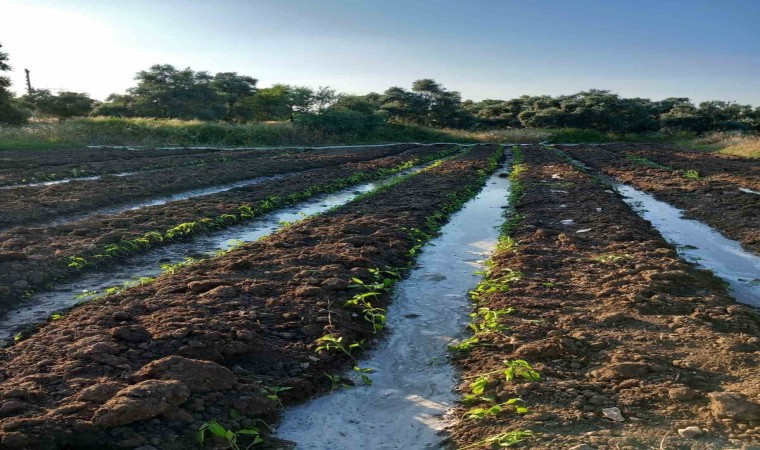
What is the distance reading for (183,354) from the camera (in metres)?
4.28

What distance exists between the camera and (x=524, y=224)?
9742 millimetres

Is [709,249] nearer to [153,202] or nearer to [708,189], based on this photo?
[708,189]

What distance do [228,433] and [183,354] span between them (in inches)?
46.3

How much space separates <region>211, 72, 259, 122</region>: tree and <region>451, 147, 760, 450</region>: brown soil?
42468 millimetres

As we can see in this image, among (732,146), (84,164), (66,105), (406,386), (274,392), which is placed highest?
(66,105)

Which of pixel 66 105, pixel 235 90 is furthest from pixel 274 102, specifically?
pixel 66 105

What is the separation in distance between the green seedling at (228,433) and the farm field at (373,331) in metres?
0.02

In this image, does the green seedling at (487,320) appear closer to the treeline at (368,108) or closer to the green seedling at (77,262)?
the green seedling at (77,262)

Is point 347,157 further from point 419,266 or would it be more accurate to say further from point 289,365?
point 289,365

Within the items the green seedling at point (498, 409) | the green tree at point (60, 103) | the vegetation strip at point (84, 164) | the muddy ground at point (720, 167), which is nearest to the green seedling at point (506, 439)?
the green seedling at point (498, 409)

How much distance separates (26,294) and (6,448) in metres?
3.49

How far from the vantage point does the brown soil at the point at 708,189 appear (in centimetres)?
1012

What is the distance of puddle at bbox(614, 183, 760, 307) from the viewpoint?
6.88 m

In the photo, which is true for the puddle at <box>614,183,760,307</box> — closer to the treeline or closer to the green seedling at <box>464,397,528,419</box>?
the green seedling at <box>464,397,528,419</box>
